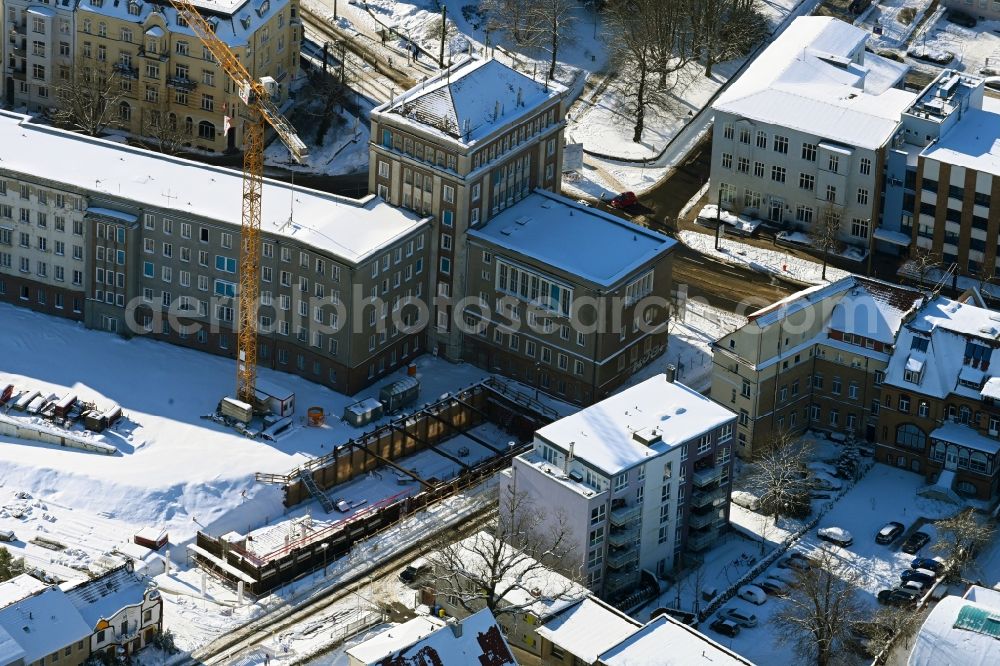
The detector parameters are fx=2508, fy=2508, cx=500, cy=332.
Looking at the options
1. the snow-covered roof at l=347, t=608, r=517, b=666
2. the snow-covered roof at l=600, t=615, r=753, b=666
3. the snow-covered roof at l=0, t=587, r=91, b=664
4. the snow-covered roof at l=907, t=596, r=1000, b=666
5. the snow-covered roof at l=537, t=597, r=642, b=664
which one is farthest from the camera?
the snow-covered roof at l=537, t=597, r=642, b=664

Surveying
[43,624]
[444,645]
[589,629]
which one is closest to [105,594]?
[43,624]

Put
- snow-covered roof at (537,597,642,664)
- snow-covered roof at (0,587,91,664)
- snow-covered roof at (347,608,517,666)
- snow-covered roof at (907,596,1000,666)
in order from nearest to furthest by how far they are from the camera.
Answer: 1. snow-covered roof at (347,608,517,666)
2. snow-covered roof at (0,587,91,664)
3. snow-covered roof at (907,596,1000,666)
4. snow-covered roof at (537,597,642,664)

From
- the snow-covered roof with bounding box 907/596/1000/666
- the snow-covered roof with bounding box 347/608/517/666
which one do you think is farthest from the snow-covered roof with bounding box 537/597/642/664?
the snow-covered roof with bounding box 907/596/1000/666

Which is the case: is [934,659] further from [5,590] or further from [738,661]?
[5,590]

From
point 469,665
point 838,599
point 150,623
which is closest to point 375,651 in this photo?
point 469,665

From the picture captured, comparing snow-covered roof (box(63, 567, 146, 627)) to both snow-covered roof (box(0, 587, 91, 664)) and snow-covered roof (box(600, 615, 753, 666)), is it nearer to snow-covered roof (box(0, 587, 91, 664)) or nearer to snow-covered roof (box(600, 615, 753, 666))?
snow-covered roof (box(0, 587, 91, 664))

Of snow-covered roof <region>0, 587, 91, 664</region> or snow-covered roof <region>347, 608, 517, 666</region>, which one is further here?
snow-covered roof <region>0, 587, 91, 664</region>

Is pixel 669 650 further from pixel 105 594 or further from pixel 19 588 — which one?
pixel 19 588
